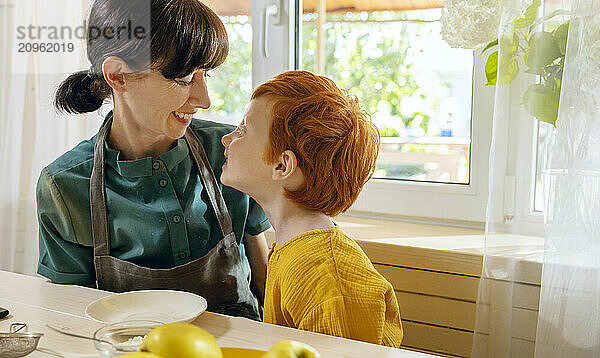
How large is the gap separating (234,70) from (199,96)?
0.86 meters

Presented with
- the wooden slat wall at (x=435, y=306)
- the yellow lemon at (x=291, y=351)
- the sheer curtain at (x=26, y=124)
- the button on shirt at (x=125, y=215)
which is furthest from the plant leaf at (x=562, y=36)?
the sheer curtain at (x=26, y=124)

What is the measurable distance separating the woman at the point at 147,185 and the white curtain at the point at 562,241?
1.88ft

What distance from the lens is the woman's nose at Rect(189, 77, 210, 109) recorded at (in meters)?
1.43

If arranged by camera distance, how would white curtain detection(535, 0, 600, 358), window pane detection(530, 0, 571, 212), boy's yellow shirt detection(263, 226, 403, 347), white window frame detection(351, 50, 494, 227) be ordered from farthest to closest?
white window frame detection(351, 50, 494, 227) → window pane detection(530, 0, 571, 212) → white curtain detection(535, 0, 600, 358) → boy's yellow shirt detection(263, 226, 403, 347)

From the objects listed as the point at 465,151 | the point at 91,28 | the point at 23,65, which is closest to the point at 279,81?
the point at 91,28

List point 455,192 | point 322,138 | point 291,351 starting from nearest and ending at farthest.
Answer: point 291,351 < point 322,138 < point 455,192

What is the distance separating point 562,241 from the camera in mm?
1378

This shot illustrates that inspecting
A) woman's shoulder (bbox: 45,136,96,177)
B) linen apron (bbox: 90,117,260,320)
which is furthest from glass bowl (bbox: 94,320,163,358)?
woman's shoulder (bbox: 45,136,96,177)

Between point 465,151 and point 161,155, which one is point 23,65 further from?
point 465,151

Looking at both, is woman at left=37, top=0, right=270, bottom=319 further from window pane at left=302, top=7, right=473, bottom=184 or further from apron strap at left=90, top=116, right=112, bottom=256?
window pane at left=302, top=7, right=473, bottom=184

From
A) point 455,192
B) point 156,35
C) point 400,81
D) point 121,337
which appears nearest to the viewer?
point 121,337

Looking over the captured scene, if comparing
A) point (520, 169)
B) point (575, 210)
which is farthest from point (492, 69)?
point (575, 210)

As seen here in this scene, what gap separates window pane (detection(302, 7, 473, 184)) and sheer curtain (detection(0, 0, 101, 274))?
0.85m

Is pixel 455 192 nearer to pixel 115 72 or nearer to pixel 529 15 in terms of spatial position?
pixel 529 15
